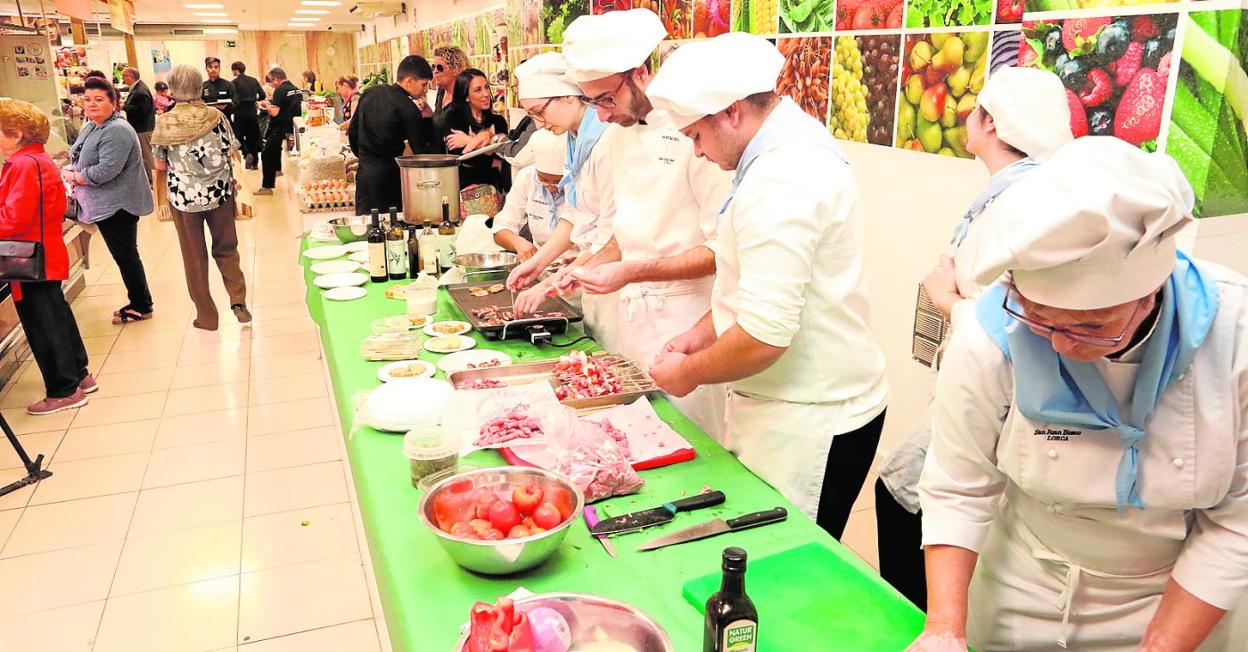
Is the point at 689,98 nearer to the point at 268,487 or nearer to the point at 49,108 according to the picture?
the point at 268,487

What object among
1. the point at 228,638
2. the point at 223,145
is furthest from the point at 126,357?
the point at 228,638

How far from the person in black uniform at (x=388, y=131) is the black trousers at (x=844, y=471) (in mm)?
4506

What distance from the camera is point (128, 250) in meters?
6.04

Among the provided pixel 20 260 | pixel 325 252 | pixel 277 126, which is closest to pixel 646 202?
pixel 325 252

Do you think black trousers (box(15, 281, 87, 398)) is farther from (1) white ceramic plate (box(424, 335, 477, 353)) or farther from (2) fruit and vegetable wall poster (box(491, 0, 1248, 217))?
(2) fruit and vegetable wall poster (box(491, 0, 1248, 217))

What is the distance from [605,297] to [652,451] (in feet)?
3.17

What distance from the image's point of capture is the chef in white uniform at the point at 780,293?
173cm

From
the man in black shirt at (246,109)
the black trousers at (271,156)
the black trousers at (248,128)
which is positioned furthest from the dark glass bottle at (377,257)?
the black trousers at (248,128)

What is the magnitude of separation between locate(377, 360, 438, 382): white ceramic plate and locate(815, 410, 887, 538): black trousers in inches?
46.7

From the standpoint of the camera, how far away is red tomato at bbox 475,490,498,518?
1.59m

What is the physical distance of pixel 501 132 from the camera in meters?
6.19

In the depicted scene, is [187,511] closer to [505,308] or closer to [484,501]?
[505,308]

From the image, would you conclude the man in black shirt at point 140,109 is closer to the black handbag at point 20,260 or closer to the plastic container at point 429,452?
the black handbag at point 20,260

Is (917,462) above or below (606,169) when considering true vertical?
below
